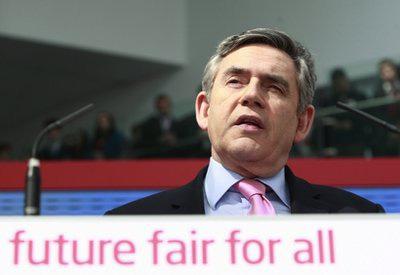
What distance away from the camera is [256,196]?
1.42 m

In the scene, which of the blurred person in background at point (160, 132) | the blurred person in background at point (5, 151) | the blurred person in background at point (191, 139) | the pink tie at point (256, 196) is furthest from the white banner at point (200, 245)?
the blurred person in background at point (5, 151)

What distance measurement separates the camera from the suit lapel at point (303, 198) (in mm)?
1440

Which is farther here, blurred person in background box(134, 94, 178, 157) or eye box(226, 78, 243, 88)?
blurred person in background box(134, 94, 178, 157)

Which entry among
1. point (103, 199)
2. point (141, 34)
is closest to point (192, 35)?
point (141, 34)

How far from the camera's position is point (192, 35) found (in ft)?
25.6

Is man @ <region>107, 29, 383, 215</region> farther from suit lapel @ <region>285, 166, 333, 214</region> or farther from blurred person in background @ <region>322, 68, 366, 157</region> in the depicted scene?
blurred person in background @ <region>322, 68, 366, 157</region>

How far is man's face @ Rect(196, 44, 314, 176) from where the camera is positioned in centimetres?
144

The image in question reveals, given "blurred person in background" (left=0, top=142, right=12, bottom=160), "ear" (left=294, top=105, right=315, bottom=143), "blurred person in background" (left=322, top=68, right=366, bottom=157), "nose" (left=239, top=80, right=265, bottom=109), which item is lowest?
"blurred person in background" (left=0, top=142, right=12, bottom=160)

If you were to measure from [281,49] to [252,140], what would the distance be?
0.69ft

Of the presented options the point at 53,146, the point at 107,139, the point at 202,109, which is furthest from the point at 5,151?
the point at 202,109

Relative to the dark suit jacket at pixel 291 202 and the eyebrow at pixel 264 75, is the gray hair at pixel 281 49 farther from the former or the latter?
the dark suit jacket at pixel 291 202

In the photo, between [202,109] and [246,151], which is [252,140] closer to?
[246,151]

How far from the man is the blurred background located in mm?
1352

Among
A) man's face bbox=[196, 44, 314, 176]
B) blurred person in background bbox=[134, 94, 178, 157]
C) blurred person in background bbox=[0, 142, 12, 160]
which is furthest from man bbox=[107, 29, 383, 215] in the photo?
blurred person in background bbox=[0, 142, 12, 160]
